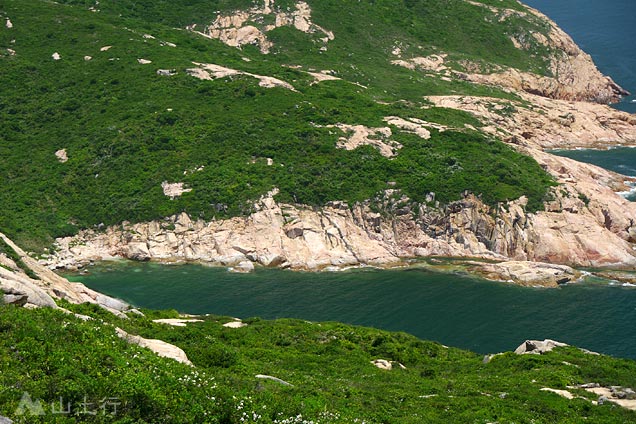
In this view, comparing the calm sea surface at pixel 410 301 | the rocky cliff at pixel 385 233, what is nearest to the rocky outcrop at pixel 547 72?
the rocky cliff at pixel 385 233

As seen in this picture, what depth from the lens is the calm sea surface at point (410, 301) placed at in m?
58.7

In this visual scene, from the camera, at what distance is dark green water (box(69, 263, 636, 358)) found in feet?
192

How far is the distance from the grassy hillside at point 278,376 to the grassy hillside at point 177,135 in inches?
1597

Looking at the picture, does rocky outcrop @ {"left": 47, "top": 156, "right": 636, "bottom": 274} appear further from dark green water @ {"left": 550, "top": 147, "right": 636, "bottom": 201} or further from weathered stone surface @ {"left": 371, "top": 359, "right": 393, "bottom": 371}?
weathered stone surface @ {"left": 371, "top": 359, "right": 393, "bottom": 371}

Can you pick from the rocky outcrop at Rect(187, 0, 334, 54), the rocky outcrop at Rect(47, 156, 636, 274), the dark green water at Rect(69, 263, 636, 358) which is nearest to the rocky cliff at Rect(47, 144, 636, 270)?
the rocky outcrop at Rect(47, 156, 636, 274)

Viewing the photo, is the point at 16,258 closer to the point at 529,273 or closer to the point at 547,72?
the point at 529,273

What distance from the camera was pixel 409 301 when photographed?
65500mm

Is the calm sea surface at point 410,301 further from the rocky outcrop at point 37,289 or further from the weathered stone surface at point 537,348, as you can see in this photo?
the rocky outcrop at point 37,289

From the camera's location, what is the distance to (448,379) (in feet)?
112

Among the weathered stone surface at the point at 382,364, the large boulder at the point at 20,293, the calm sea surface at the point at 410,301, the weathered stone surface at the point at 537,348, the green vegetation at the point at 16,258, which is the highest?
the large boulder at the point at 20,293

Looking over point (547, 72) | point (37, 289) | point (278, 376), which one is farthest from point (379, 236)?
point (547, 72)

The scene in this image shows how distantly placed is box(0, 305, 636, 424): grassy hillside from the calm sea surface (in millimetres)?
15884

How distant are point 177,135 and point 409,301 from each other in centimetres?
4421

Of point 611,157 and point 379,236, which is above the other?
point 611,157
